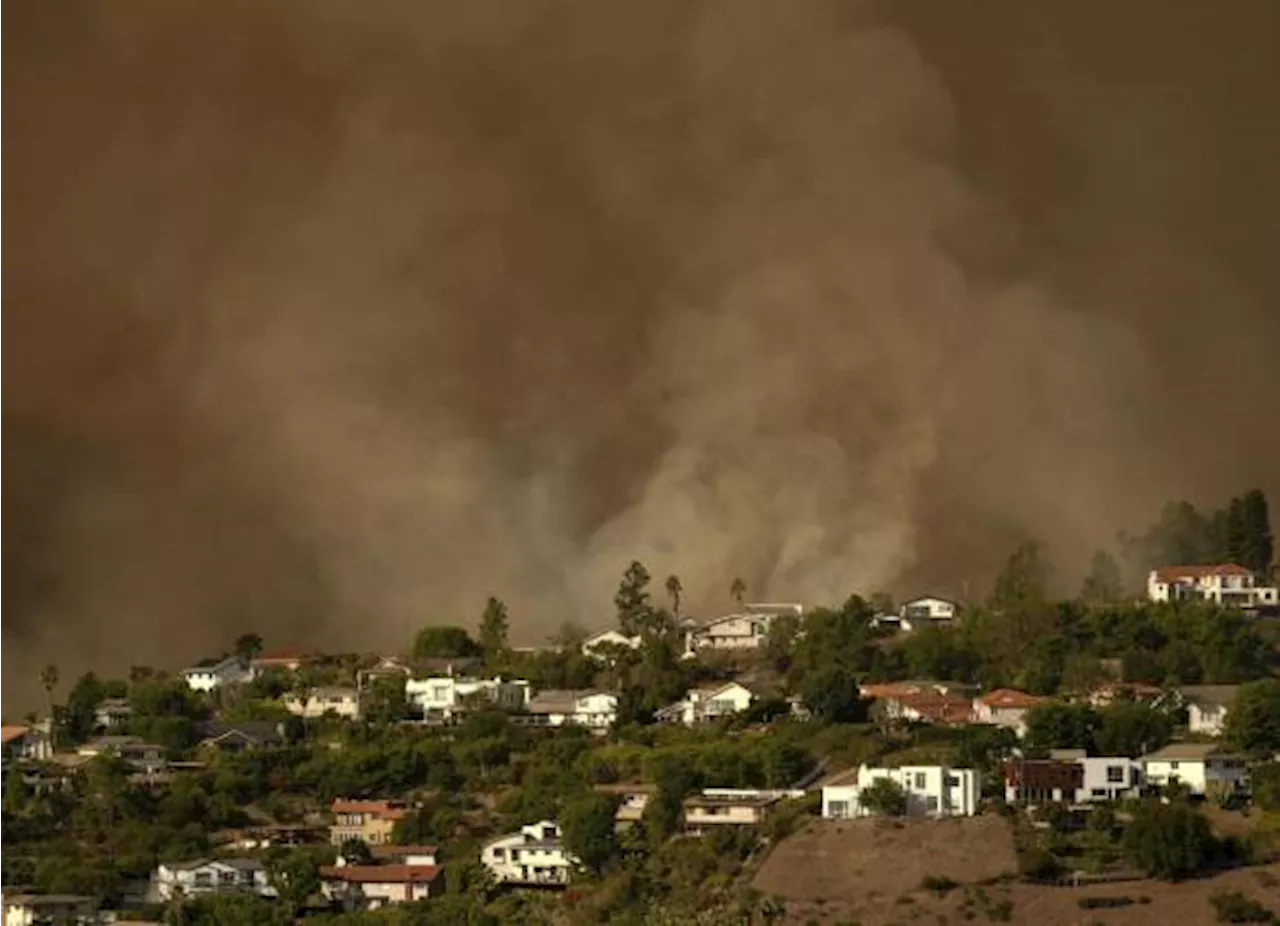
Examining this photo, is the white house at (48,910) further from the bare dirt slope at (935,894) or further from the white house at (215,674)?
the white house at (215,674)

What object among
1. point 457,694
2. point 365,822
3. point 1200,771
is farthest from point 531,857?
point 1200,771

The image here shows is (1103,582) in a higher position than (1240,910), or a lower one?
higher

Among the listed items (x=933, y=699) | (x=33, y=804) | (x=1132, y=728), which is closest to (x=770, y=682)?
(x=933, y=699)

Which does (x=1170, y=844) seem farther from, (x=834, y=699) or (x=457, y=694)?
(x=457, y=694)

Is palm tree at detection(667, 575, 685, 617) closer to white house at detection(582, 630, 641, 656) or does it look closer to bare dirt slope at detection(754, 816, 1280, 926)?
white house at detection(582, 630, 641, 656)

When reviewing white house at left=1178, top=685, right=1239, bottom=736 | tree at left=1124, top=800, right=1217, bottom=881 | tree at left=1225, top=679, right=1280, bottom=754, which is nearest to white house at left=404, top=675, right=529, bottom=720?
white house at left=1178, top=685, right=1239, bottom=736
